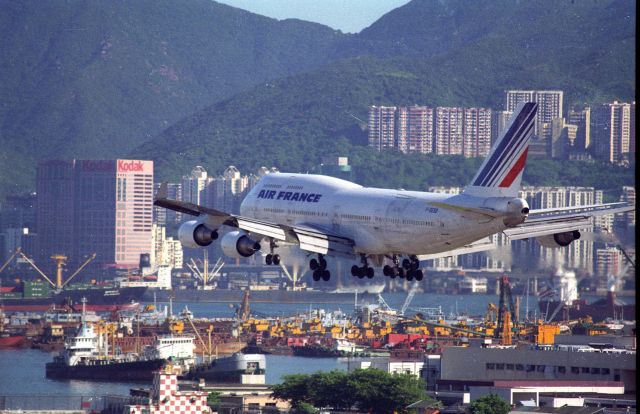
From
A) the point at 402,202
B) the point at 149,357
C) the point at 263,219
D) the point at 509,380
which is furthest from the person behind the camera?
the point at 149,357

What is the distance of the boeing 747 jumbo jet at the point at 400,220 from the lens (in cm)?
5725

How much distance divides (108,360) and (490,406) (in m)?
88.7

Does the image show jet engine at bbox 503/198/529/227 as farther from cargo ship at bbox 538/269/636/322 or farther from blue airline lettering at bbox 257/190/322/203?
cargo ship at bbox 538/269/636/322

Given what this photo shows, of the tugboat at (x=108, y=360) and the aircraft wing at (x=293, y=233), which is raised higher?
the aircraft wing at (x=293, y=233)

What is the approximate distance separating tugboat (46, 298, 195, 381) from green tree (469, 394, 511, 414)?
76264 millimetres

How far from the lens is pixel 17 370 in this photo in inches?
6481

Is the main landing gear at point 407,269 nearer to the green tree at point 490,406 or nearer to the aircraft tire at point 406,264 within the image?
the aircraft tire at point 406,264

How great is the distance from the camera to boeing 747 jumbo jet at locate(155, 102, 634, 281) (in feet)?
188

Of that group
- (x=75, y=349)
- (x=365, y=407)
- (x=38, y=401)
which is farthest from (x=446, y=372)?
(x=75, y=349)

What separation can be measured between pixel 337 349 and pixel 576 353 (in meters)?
88.9

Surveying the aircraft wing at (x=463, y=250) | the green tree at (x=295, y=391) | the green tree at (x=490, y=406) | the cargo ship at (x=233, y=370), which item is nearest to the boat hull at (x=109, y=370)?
the cargo ship at (x=233, y=370)

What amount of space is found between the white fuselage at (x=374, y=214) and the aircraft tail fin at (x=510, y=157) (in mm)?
691

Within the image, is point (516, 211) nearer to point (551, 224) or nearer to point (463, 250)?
point (551, 224)

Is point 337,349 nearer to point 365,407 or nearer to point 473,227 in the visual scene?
point 365,407
